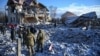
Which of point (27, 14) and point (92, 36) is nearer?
point (92, 36)

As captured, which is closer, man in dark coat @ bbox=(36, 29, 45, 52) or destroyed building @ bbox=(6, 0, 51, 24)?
man in dark coat @ bbox=(36, 29, 45, 52)

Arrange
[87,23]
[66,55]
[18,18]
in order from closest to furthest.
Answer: [66,55]
[87,23]
[18,18]

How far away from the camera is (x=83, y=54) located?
1612 centimetres

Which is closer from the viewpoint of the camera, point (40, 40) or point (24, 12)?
point (40, 40)

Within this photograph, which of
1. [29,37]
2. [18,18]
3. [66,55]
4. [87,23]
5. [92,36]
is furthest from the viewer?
[18,18]

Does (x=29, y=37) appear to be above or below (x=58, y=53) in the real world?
above

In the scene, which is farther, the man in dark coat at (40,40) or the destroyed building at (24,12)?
the destroyed building at (24,12)

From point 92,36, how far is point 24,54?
11.5m

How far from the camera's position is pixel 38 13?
68.2 metres

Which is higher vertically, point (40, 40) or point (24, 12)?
point (40, 40)

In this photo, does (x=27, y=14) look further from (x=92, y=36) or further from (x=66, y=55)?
(x=66, y=55)

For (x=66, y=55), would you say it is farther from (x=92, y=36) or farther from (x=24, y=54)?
(x=92, y=36)

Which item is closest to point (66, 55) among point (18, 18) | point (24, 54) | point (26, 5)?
point (24, 54)

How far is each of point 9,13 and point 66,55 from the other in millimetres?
53530
